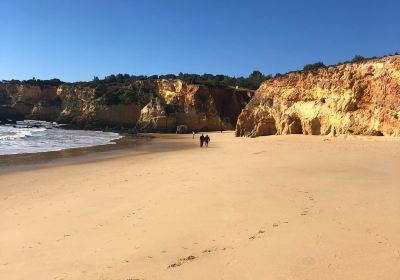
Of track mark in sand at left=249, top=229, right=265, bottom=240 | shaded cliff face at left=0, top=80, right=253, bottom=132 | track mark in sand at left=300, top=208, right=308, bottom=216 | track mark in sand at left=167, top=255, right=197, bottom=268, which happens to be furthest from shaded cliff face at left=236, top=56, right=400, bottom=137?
track mark in sand at left=167, top=255, right=197, bottom=268

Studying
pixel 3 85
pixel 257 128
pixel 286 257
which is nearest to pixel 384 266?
pixel 286 257

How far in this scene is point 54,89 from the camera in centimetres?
8669

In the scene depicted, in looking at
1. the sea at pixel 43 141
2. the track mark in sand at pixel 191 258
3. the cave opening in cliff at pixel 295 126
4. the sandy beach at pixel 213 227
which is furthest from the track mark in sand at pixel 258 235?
the cave opening in cliff at pixel 295 126

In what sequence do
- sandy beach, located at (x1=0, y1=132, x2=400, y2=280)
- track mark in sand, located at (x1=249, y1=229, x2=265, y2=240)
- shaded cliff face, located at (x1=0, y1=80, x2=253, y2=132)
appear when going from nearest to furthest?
sandy beach, located at (x1=0, y1=132, x2=400, y2=280) → track mark in sand, located at (x1=249, y1=229, x2=265, y2=240) → shaded cliff face, located at (x1=0, y1=80, x2=253, y2=132)

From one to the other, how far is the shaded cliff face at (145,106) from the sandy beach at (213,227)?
4468cm

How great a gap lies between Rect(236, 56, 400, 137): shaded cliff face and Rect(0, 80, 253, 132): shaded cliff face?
20.2 m

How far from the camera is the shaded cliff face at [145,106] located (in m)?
58.0

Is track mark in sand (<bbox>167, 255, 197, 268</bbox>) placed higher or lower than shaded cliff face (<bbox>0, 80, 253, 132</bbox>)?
lower

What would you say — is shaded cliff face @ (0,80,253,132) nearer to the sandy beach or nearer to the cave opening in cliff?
the cave opening in cliff

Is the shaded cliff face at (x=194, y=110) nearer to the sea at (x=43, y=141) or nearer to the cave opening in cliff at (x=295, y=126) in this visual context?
the sea at (x=43, y=141)

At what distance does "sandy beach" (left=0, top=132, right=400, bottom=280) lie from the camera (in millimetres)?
5273

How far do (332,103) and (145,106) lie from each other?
124 feet

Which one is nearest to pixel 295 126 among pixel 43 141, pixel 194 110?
pixel 43 141

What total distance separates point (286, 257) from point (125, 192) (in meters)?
6.85
